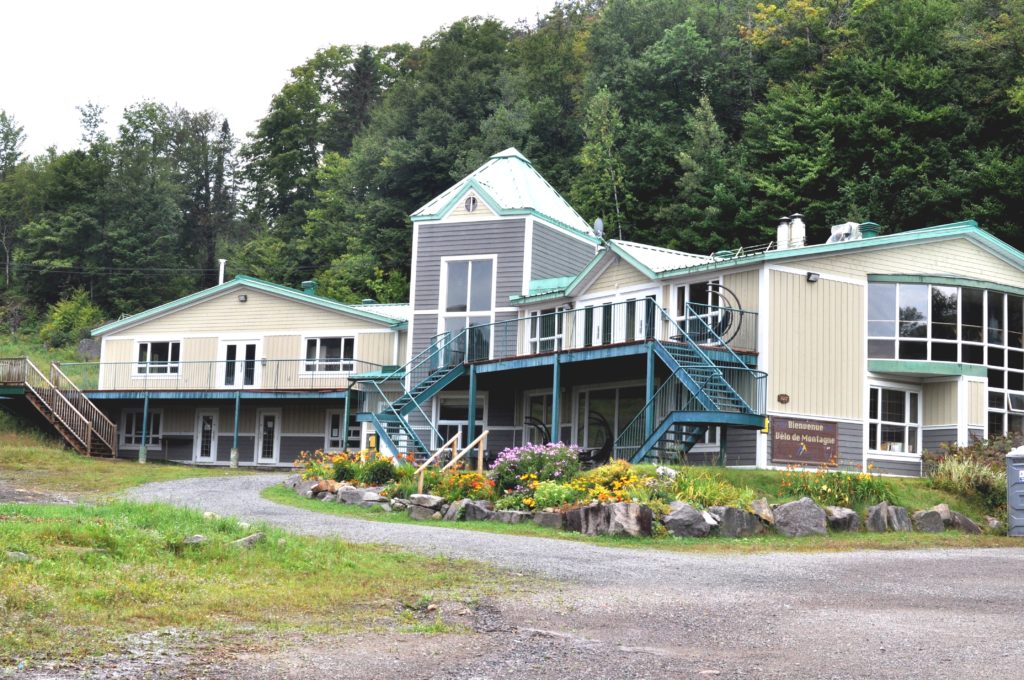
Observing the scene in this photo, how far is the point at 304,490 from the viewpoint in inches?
988

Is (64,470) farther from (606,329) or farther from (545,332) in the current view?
(606,329)

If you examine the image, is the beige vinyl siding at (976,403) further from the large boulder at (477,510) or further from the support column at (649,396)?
the large boulder at (477,510)

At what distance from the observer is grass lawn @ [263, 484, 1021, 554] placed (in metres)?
17.9

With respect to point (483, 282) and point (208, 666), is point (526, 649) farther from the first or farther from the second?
point (483, 282)

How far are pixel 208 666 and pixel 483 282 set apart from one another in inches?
987

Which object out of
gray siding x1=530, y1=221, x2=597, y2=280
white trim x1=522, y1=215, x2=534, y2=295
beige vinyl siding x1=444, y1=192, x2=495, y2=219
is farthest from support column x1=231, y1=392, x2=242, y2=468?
gray siding x1=530, y1=221, x2=597, y2=280

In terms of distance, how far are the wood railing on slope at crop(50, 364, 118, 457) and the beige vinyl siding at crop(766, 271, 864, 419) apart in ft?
74.0

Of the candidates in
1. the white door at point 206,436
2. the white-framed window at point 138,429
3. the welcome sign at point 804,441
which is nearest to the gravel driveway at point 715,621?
the welcome sign at point 804,441

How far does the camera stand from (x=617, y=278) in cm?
2981

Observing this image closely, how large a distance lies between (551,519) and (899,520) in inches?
245

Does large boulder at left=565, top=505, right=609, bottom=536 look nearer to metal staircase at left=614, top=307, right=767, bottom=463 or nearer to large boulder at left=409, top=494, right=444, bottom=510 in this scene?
large boulder at left=409, top=494, right=444, bottom=510

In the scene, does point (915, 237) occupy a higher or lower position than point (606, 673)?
higher

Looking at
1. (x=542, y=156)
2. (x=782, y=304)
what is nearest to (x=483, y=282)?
(x=782, y=304)

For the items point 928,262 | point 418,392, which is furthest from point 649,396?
point 928,262
